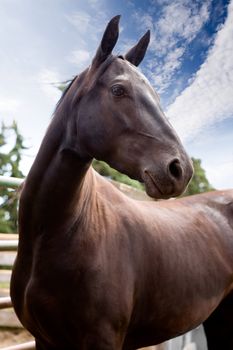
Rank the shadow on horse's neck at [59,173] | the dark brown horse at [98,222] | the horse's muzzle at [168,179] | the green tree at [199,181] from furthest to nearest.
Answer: the green tree at [199,181] < the shadow on horse's neck at [59,173] < the dark brown horse at [98,222] < the horse's muzzle at [168,179]

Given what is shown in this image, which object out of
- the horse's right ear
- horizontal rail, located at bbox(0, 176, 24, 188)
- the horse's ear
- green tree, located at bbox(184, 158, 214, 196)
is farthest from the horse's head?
green tree, located at bbox(184, 158, 214, 196)

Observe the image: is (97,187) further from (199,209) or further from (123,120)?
(199,209)

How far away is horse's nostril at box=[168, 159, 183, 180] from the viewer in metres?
1.55

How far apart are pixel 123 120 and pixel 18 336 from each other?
Result: 2.22 metres

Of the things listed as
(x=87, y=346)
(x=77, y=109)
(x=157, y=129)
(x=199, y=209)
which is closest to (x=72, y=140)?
(x=77, y=109)

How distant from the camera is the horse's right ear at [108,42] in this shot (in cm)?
178

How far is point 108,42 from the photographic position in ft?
5.93

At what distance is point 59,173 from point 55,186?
0.06 meters

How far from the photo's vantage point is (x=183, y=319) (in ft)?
7.36

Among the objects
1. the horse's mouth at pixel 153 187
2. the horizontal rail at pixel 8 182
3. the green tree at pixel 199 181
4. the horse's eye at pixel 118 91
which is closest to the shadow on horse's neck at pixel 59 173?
the horse's eye at pixel 118 91

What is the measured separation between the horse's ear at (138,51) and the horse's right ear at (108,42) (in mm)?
191

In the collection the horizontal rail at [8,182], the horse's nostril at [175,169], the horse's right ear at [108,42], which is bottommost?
the horizontal rail at [8,182]

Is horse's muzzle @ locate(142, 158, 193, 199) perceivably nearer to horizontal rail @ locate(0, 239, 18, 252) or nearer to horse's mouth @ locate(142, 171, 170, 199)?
horse's mouth @ locate(142, 171, 170, 199)

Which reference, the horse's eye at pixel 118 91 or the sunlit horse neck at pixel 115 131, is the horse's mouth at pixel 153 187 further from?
the horse's eye at pixel 118 91
